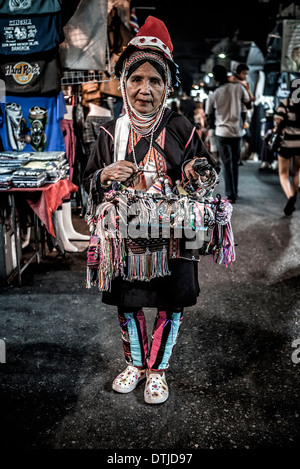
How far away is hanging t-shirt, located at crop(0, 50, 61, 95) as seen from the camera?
464 cm

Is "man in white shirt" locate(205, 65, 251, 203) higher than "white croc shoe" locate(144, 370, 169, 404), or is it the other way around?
"man in white shirt" locate(205, 65, 251, 203)

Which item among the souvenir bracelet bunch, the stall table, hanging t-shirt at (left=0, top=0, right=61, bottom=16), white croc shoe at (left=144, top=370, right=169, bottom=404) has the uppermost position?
hanging t-shirt at (left=0, top=0, right=61, bottom=16)

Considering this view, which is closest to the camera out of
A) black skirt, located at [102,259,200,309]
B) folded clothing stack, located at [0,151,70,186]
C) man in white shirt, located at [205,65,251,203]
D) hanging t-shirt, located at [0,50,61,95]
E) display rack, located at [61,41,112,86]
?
black skirt, located at [102,259,200,309]

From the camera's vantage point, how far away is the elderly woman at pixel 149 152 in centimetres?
221

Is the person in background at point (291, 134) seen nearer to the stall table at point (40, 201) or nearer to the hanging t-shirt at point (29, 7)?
the hanging t-shirt at point (29, 7)

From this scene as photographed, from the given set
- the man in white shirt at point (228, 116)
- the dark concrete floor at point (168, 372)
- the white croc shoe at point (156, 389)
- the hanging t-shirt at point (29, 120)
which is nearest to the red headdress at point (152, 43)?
the white croc shoe at point (156, 389)

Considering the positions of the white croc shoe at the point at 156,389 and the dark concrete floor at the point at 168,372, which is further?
the white croc shoe at the point at 156,389

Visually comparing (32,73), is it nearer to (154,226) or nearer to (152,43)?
(152,43)

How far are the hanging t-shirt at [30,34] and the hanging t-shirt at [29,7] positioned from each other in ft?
0.20

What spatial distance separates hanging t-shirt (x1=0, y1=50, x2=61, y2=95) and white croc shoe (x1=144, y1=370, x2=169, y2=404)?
333 centimetres

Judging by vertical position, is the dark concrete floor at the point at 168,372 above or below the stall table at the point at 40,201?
below

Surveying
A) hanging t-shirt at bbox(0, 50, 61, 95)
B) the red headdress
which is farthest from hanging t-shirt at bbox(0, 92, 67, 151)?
the red headdress

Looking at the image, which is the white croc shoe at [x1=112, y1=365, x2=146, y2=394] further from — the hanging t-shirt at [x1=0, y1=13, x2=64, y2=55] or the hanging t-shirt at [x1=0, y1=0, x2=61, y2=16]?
the hanging t-shirt at [x1=0, y1=0, x2=61, y2=16]

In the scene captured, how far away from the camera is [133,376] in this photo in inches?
104
